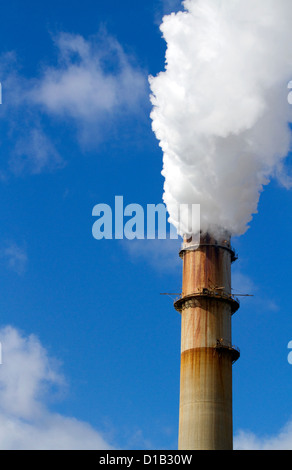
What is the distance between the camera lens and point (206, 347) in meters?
52.4

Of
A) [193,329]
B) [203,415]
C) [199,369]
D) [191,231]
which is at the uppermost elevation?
[191,231]

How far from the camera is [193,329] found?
175 feet

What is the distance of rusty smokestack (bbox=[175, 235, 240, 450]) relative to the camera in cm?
5022

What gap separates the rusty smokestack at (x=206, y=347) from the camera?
5022 cm
